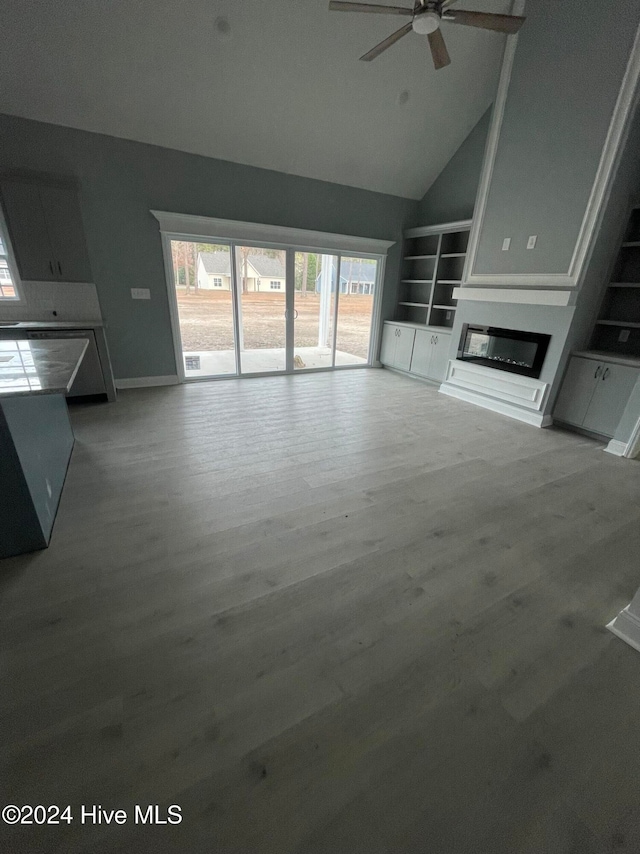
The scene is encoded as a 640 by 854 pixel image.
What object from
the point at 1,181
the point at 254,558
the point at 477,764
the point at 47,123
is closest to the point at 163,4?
the point at 47,123

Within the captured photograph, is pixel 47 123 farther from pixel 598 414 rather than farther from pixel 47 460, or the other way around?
pixel 598 414

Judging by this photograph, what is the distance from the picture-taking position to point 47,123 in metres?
3.48

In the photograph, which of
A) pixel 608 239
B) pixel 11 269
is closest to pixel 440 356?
pixel 608 239

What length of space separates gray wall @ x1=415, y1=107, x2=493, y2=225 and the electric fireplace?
2034mm

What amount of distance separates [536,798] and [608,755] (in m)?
0.32

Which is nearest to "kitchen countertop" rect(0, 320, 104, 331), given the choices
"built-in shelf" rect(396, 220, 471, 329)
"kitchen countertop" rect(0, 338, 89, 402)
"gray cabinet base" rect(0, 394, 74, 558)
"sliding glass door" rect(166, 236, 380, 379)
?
"sliding glass door" rect(166, 236, 380, 379)

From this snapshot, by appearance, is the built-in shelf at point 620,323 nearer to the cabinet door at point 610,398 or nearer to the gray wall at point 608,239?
the gray wall at point 608,239

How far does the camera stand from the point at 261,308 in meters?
5.16

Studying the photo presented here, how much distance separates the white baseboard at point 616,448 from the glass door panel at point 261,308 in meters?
4.28

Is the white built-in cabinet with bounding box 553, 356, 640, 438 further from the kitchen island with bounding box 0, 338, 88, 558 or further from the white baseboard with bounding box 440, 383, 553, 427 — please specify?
the kitchen island with bounding box 0, 338, 88, 558

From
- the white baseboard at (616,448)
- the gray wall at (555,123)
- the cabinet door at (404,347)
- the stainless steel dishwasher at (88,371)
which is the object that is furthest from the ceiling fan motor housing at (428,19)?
the stainless steel dishwasher at (88,371)

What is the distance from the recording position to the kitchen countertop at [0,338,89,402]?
1576 millimetres

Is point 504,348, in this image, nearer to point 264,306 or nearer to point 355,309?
point 355,309

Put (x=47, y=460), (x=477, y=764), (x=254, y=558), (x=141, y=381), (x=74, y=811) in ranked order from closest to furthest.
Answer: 1. (x=74, y=811)
2. (x=477, y=764)
3. (x=254, y=558)
4. (x=47, y=460)
5. (x=141, y=381)
